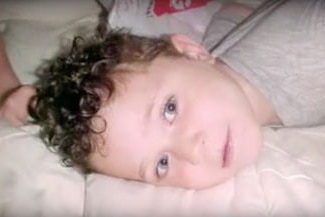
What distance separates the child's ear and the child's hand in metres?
0.27

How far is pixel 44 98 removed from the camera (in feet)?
3.10

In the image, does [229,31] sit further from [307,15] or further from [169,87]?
[169,87]

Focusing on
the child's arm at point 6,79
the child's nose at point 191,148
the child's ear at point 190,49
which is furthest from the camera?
the child's arm at point 6,79

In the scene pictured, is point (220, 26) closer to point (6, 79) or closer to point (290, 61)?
point (290, 61)

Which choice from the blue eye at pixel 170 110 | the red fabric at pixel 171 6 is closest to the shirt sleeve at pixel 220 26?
the red fabric at pixel 171 6

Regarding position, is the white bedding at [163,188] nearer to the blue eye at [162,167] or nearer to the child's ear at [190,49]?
the blue eye at [162,167]

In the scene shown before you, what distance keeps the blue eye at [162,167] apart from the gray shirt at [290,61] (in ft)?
0.76

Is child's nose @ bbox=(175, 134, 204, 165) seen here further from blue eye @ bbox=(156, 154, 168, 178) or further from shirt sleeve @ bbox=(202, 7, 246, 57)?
shirt sleeve @ bbox=(202, 7, 246, 57)

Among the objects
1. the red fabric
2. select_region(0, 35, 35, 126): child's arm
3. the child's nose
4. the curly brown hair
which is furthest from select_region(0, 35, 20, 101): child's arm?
the child's nose

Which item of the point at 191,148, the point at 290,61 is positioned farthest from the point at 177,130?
the point at 290,61

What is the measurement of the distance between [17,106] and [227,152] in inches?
15.8

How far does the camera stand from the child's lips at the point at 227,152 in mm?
859

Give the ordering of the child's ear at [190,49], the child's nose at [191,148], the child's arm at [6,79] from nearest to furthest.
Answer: the child's nose at [191,148], the child's ear at [190,49], the child's arm at [6,79]

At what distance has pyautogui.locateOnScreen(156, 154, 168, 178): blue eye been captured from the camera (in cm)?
86
